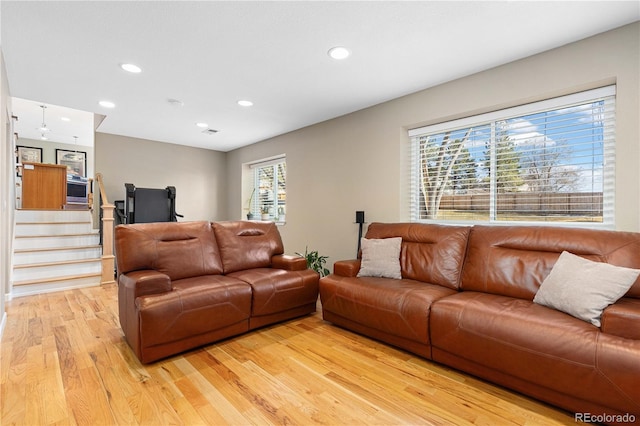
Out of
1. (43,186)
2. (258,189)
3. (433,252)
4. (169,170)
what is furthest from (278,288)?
(43,186)

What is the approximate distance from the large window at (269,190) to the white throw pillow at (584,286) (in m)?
3.87

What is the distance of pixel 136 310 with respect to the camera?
7.26 feet

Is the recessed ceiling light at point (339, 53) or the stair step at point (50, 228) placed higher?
the recessed ceiling light at point (339, 53)

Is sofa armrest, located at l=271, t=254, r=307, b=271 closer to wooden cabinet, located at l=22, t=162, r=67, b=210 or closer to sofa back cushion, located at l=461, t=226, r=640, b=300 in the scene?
sofa back cushion, located at l=461, t=226, r=640, b=300

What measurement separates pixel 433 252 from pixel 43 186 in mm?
8292

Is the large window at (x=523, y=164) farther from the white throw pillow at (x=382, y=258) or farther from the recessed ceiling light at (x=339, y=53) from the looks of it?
the recessed ceiling light at (x=339, y=53)

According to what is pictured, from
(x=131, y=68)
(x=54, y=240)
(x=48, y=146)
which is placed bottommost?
→ (x=54, y=240)

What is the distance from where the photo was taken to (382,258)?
2980mm

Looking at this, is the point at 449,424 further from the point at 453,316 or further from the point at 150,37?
the point at 150,37

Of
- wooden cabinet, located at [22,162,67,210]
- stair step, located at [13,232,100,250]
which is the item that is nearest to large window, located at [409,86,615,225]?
stair step, located at [13,232,100,250]

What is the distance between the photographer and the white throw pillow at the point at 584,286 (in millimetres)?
1752

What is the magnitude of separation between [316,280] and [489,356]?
1730 millimetres

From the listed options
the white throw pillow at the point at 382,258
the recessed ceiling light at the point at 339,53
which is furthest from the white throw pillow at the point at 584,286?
the recessed ceiling light at the point at 339,53

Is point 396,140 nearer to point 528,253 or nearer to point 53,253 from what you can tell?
point 528,253
